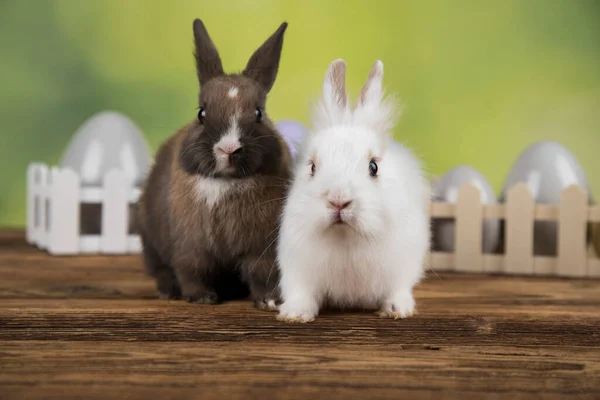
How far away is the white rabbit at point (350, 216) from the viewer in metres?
1.42

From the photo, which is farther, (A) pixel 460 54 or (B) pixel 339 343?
(A) pixel 460 54

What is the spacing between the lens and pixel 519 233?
99.2 inches

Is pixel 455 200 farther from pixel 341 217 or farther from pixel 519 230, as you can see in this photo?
pixel 341 217

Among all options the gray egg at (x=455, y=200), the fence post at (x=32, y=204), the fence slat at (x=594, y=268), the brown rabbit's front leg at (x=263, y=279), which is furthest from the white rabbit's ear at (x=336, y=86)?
the fence post at (x=32, y=204)

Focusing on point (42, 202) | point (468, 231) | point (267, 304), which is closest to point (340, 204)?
point (267, 304)

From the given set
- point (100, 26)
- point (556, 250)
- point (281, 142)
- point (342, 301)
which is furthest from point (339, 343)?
point (100, 26)

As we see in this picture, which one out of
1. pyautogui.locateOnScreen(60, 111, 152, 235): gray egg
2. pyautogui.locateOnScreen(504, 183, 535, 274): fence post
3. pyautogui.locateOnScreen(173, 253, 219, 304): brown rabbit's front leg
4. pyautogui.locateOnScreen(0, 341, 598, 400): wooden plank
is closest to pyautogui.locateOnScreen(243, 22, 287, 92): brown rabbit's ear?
pyautogui.locateOnScreen(173, 253, 219, 304): brown rabbit's front leg

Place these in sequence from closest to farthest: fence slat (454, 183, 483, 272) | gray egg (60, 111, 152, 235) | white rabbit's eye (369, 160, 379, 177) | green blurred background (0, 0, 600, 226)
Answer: white rabbit's eye (369, 160, 379, 177) → fence slat (454, 183, 483, 272) → gray egg (60, 111, 152, 235) → green blurred background (0, 0, 600, 226)

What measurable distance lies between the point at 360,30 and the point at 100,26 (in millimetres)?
1409

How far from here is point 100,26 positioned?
363 centimetres

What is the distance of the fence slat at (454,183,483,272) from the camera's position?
2.56 m

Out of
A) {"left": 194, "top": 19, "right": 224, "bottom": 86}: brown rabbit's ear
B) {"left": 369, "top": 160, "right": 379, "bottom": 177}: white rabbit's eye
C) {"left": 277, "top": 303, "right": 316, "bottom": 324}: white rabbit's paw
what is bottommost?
{"left": 277, "top": 303, "right": 316, "bottom": 324}: white rabbit's paw

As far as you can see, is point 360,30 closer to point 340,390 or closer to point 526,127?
point 526,127

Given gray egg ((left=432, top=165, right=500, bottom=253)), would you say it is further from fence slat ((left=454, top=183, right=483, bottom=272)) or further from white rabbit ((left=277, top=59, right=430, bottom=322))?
white rabbit ((left=277, top=59, right=430, bottom=322))
